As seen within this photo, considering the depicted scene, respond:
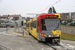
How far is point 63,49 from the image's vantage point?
947 cm

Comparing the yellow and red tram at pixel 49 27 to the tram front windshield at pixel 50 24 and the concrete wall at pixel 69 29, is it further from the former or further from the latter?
the concrete wall at pixel 69 29

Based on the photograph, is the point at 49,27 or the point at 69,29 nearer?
the point at 49,27

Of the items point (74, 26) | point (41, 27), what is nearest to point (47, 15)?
point (41, 27)

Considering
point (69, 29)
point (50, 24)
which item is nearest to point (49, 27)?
point (50, 24)

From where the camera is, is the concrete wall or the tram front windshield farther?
the concrete wall

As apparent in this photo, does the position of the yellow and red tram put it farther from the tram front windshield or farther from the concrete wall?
the concrete wall

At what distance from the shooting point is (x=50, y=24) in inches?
447

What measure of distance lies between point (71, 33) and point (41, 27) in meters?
16.9

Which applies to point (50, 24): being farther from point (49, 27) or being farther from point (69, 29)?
point (69, 29)

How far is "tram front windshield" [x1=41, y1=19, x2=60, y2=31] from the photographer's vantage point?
446 inches

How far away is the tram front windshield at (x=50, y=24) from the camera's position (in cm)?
1132

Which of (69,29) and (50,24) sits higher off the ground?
(50,24)

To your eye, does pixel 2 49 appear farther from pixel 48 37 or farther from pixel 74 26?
pixel 74 26

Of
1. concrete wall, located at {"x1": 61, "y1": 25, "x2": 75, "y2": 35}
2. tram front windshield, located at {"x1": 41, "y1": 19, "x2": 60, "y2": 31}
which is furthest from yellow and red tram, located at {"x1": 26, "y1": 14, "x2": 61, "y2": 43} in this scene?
concrete wall, located at {"x1": 61, "y1": 25, "x2": 75, "y2": 35}
